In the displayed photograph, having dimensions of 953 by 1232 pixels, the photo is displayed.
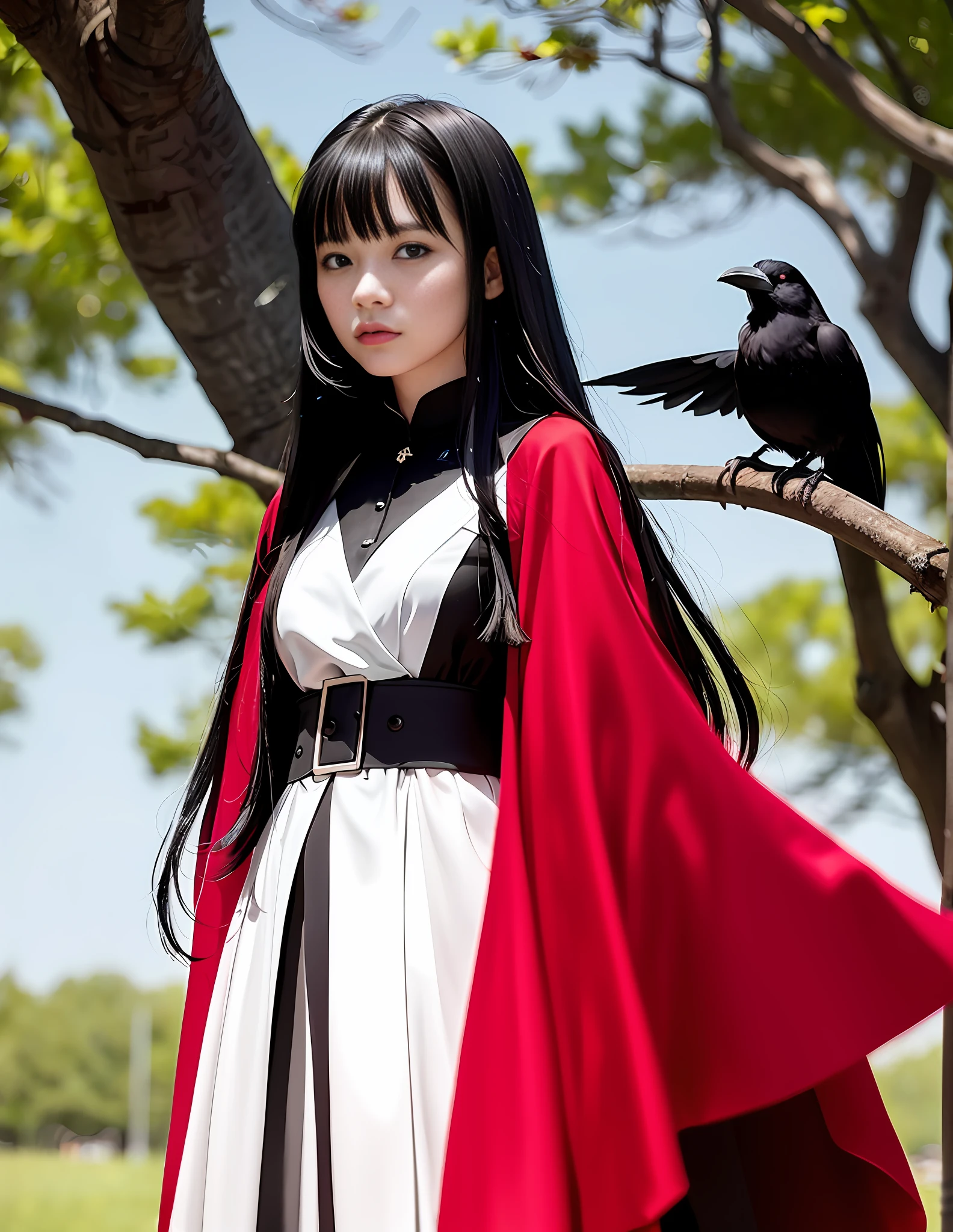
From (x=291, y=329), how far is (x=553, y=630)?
167 cm

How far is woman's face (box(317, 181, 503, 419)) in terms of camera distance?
167 centimetres

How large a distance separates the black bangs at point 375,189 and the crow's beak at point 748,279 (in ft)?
1.88

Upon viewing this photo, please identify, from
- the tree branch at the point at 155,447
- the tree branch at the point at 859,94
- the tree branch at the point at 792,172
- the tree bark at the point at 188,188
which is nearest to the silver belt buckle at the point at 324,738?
the tree branch at the point at 155,447

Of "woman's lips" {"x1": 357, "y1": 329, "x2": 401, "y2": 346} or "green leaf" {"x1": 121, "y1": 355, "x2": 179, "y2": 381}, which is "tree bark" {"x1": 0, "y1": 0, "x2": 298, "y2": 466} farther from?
"green leaf" {"x1": 121, "y1": 355, "x2": 179, "y2": 381}

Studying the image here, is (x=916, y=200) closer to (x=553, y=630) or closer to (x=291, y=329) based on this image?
(x=291, y=329)

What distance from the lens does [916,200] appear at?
366 cm

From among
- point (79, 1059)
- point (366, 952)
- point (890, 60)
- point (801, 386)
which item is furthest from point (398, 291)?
point (79, 1059)

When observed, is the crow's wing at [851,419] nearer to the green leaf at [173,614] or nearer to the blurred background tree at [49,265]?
the blurred background tree at [49,265]

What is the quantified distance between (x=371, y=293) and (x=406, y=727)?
572mm

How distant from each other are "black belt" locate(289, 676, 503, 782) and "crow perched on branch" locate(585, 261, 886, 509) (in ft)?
2.24

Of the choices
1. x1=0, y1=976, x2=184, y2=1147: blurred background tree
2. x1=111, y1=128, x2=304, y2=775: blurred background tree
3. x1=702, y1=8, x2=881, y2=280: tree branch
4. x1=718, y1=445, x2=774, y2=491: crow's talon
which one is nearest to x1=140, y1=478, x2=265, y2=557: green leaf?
x1=111, y1=128, x2=304, y2=775: blurred background tree

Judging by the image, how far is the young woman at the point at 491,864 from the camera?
1.34 m

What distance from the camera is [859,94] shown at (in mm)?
2877

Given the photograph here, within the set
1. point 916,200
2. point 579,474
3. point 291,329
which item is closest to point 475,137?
point 579,474
